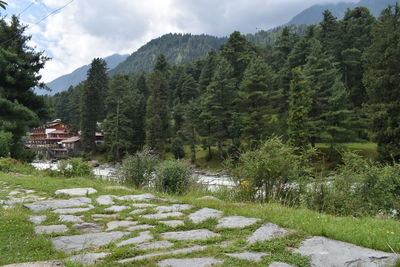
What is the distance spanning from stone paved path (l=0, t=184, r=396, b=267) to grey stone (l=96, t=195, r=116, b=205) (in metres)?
0.05

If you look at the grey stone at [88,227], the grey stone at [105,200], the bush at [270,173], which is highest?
the bush at [270,173]

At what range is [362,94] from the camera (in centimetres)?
3189

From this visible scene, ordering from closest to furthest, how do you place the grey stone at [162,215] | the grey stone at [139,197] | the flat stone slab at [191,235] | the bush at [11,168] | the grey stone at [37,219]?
the flat stone slab at [191,235] → the grey stone at [37,219] → the grey stone at [162,215] → the grey stone at [139,197] → the bush at [11,168]

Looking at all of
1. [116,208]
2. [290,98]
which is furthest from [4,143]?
[290,98]

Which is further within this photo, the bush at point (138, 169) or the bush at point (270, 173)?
the bush at point (138, 169)

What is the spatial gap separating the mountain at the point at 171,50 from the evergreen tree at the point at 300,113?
5150 inches

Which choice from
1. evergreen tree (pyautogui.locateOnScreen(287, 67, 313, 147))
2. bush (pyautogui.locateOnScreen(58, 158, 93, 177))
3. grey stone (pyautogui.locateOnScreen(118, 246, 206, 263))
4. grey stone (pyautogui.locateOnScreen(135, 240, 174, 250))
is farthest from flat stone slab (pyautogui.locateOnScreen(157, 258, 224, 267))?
evergreen tree (pyautogui.locateOnScreen(287, 67, 313, 147))

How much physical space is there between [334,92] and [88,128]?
1302 inches

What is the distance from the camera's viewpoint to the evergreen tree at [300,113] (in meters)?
22.2

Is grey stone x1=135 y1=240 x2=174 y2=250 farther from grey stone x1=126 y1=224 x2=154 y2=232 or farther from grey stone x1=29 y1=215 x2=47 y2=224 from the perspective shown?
grey stone x1=29 y1=215 x2=47 y2=224

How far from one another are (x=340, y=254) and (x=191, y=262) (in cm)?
106

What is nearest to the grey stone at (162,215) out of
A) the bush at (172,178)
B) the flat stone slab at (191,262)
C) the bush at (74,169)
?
the flat stone slab at (191,262)

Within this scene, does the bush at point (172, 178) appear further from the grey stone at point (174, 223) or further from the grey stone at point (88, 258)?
the grey stone at point (88, 258)

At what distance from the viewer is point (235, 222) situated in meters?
3.00
